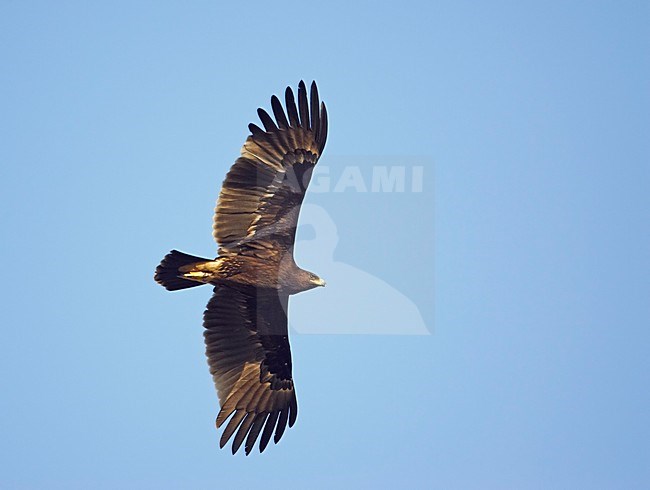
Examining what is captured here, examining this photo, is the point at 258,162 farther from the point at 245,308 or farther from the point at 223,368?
the point at 223,368

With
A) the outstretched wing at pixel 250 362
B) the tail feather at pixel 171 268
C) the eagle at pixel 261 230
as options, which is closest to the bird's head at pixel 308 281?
the eagle at pixel 261 230

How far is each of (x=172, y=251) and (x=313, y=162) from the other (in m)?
2.14

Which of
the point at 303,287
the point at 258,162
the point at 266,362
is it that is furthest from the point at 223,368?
the point at 258,162

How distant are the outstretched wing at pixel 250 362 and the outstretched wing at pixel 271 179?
2.57 ft

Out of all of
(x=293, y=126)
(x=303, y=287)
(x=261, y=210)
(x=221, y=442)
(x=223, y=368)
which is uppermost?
(x=293, y=126)

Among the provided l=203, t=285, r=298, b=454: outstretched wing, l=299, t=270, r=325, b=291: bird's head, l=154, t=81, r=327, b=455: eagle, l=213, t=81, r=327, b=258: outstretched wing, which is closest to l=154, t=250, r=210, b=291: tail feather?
l=154, t=81, r=327, b=455: eagle

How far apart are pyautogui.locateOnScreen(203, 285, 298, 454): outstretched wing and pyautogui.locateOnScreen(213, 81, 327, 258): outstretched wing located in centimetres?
78

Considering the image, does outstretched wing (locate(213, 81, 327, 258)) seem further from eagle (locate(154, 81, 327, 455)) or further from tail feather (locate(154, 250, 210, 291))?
tail feather (locate(154, 250, 210, 291))

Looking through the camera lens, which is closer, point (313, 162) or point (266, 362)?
point (313, 162)

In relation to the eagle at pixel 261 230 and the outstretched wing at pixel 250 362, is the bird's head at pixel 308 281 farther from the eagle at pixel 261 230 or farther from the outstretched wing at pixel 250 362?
the outstretched wing at pixel 250 362

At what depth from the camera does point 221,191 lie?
1313 centimetres

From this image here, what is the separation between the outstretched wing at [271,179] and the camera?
1305cm

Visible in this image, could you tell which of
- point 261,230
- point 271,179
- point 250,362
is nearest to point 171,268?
point 261,230

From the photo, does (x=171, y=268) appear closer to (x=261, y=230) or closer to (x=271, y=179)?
(x=261, y=230)
